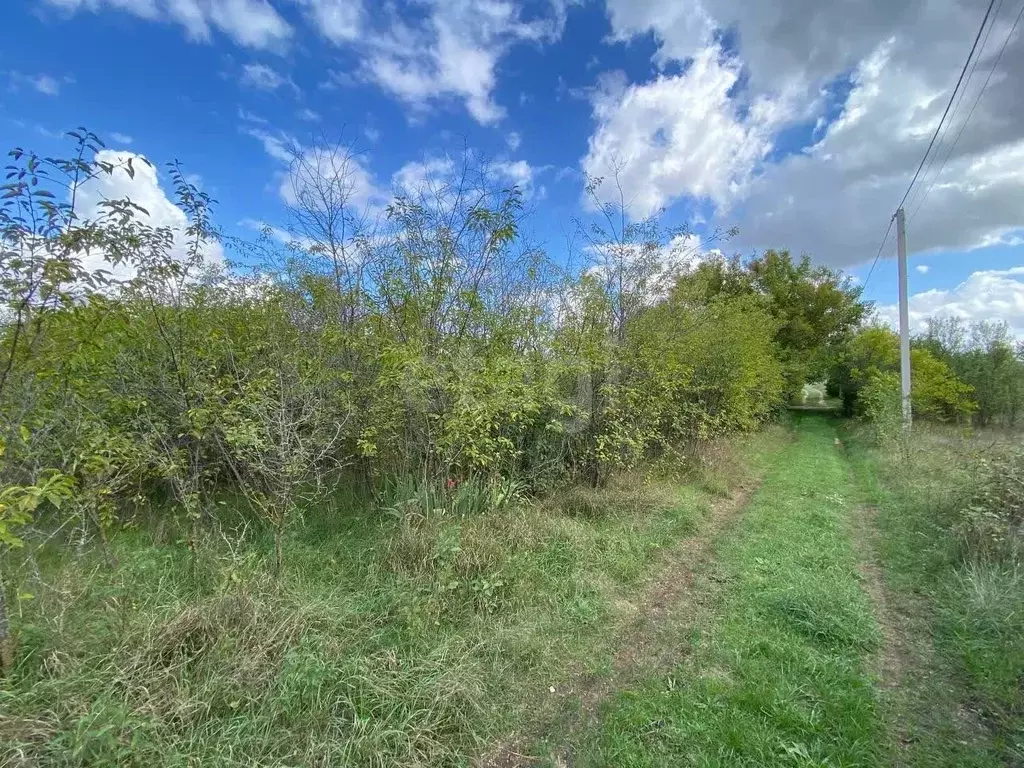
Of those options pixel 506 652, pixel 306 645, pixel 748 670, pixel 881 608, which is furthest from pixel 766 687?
pixel 306 645

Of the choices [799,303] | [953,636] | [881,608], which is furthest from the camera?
[799,303]

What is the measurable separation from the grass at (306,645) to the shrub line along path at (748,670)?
0.71 ft

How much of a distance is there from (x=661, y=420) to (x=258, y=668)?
18.2ft

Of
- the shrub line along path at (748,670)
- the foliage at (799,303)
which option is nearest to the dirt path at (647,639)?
the shrub line along path at (748,670)

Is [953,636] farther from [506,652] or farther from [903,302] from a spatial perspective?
[903,302]

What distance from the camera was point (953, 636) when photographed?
8.77ft

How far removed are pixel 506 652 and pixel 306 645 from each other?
1087 millimetres

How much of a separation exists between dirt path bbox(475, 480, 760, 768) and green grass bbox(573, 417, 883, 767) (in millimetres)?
91

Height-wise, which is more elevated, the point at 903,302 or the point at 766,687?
the point at 903,302

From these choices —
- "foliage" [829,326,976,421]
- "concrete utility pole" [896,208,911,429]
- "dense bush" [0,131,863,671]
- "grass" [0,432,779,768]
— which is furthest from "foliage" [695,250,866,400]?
"grass" [0,432,779,768]

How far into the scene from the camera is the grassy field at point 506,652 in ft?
5.96

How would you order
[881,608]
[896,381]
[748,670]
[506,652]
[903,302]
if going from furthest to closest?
1. [896,381]
2. [903,302]
3. [881,608]
4. [506,652]
5. [748,670]

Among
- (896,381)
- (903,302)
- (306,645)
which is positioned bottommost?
(306,645)

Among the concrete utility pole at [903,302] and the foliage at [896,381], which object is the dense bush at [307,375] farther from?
the foliage at [896,381]
